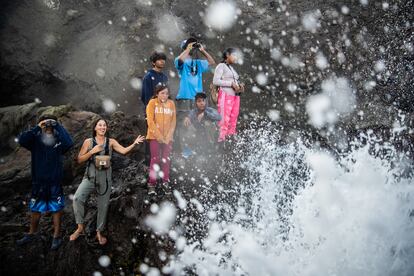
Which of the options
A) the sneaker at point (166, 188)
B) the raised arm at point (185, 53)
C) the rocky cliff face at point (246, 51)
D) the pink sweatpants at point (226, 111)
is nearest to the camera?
the sneaker at point (166, 188)

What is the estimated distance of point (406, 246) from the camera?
4035 millimetres

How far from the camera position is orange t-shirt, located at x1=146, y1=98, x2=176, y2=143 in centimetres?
457

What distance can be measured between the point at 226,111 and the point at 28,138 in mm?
2757

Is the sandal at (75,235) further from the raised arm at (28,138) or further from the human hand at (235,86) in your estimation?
the human hand at (235,86)

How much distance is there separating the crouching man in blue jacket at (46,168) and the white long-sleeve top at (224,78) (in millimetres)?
2336

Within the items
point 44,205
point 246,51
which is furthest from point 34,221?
point 246,51

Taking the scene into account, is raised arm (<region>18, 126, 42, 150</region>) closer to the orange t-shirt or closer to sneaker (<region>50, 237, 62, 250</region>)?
sneaker (<region>50, 237, 62, 250</region>)

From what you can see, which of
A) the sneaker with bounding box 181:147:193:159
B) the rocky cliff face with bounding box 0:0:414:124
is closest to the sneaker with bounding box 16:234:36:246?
the sneaker with bounding box 181:147:193:159

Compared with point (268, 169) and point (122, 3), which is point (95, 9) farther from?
point (268, 169)

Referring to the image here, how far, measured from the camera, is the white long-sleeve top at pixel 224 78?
17.8 feet

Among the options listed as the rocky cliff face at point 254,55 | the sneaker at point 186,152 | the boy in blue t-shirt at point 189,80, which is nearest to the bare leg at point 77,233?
the sneaker at point 186,152

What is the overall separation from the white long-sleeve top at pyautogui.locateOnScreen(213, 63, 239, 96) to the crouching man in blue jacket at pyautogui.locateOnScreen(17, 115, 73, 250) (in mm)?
2336

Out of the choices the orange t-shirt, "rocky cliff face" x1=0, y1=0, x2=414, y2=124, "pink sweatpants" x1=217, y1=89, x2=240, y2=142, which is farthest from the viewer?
"rocky cliff face" x1=0, y1=0, x2=414, y2=124

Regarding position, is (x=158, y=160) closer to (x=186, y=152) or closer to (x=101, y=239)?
(x=186, y=152)
